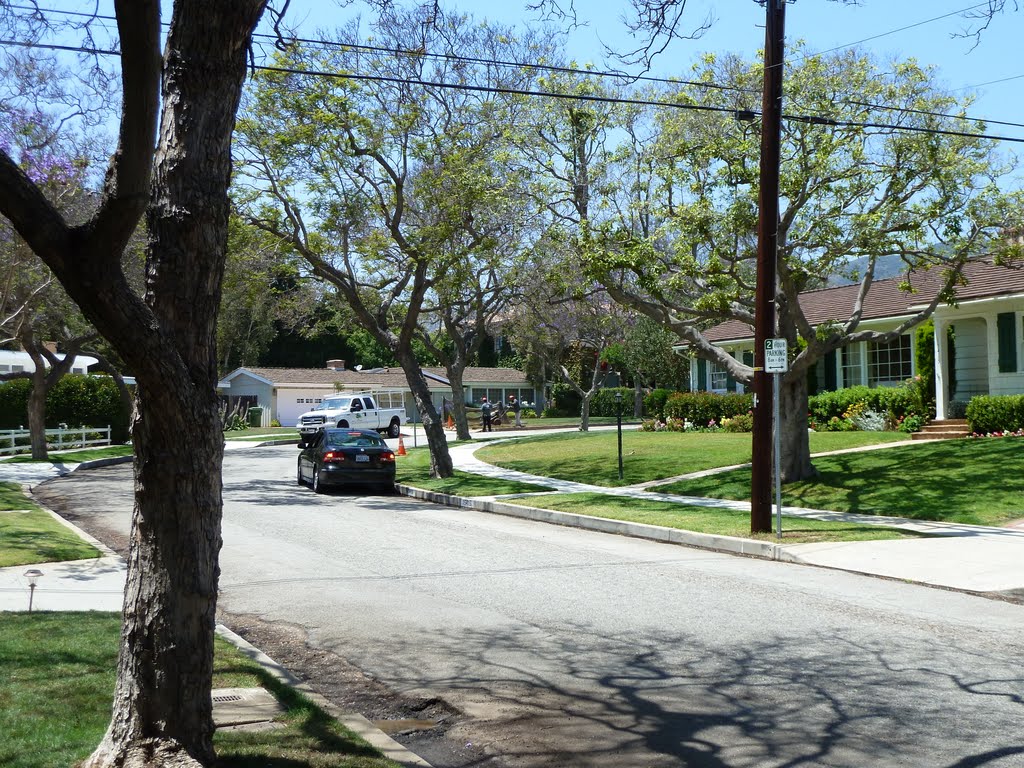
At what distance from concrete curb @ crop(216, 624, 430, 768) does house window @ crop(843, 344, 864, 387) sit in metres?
28.5

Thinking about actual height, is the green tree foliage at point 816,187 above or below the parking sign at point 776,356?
above

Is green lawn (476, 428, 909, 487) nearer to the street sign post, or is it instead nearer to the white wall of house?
the white wall of house

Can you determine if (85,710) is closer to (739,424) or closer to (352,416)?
(739,424)

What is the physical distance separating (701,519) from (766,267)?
4.38 m

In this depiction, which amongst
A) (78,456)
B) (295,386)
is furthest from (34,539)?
(295,386)

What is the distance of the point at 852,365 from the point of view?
33.0m

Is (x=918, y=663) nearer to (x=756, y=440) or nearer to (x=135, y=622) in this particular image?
(x=135, y=622)

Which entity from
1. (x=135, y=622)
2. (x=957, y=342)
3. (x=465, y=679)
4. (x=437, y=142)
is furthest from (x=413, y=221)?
(x=135, y=622)

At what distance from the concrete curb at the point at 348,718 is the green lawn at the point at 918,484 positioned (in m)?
12.4

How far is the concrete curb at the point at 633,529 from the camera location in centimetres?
1350

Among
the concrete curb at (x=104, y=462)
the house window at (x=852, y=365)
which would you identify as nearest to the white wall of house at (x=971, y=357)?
the house window at (x=852, y=365)

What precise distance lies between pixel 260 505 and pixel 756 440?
10.2 metres

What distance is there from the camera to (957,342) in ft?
90.7

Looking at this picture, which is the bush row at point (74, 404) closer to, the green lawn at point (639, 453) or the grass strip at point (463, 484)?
the green lawn at point (639, 453)
